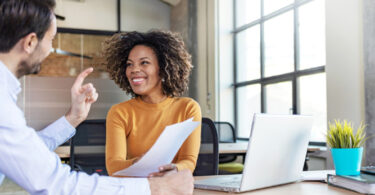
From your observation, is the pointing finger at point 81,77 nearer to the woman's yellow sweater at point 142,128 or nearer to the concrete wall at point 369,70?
the woman's yellow sweater at point 142,128

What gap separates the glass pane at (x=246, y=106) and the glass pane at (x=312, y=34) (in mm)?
1234

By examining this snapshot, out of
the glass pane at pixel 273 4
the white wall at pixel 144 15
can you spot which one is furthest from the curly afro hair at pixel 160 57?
the white wall at pixel 144 15

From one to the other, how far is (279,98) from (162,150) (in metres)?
4.16

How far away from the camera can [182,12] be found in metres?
7.13

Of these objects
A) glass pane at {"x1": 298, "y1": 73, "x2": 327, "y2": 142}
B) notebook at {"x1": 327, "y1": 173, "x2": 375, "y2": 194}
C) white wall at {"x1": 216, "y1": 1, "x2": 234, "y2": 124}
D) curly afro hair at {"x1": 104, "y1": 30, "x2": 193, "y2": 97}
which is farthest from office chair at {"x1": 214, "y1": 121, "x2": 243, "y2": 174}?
white wall at {"x1": 216, "y1": 1, "x2": 234, "y2": 124}

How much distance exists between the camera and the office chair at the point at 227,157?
358cm

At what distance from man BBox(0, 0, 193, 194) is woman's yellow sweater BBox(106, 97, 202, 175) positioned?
2.33 ft

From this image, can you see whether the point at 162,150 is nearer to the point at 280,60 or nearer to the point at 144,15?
the point at 280,60

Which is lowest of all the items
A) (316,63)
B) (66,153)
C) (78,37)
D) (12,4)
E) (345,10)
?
(66,153)

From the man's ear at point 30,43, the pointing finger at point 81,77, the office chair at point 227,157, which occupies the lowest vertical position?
the office chair at point 227,157

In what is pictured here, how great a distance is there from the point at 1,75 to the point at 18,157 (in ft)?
0.59

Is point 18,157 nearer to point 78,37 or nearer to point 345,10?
point 345,10

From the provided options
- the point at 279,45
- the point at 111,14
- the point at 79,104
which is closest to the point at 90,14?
the point at 111,14

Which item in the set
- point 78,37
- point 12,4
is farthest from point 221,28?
point 12,4
